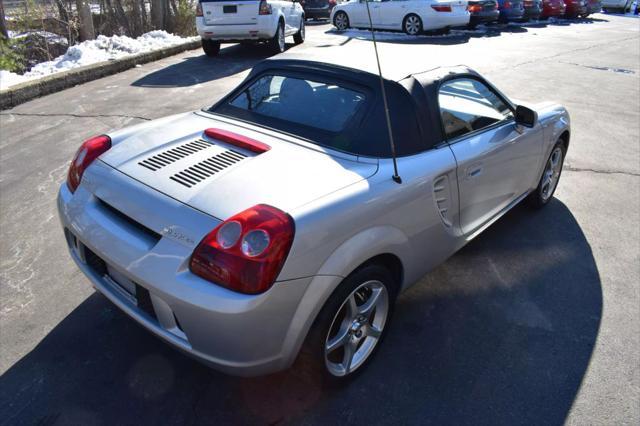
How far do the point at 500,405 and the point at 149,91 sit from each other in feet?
24.4

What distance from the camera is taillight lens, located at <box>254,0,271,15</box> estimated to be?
34.6ft

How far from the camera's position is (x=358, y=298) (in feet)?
8.25

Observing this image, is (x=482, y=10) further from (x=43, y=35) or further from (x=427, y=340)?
(x=427, y=340)

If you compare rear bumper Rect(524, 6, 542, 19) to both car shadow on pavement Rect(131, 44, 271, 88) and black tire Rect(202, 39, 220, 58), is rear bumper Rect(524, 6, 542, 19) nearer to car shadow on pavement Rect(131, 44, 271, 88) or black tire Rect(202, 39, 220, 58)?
car shadow on pavement Rect(131, 44, 271, 88)

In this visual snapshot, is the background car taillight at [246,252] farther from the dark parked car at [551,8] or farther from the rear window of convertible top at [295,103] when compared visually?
the dark parked car at [551,8]

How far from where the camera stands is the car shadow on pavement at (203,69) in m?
8.79

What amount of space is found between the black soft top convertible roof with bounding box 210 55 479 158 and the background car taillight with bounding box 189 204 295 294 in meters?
0.81

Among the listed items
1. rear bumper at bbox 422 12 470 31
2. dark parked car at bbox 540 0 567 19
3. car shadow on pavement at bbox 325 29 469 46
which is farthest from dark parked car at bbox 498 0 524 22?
dark parked car at bbox 540 0 567 19

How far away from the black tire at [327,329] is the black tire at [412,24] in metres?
15.0

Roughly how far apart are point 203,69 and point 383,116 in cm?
801

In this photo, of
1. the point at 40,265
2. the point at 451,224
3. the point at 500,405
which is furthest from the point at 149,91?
the point at 500,405

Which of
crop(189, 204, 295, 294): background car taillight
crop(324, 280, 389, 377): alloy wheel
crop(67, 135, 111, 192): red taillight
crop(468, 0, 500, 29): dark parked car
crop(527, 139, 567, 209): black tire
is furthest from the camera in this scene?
crop(468, 0, 500, 29): dark parked car

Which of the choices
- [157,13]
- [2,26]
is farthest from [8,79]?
[157,13]

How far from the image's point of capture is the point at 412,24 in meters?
15.9
